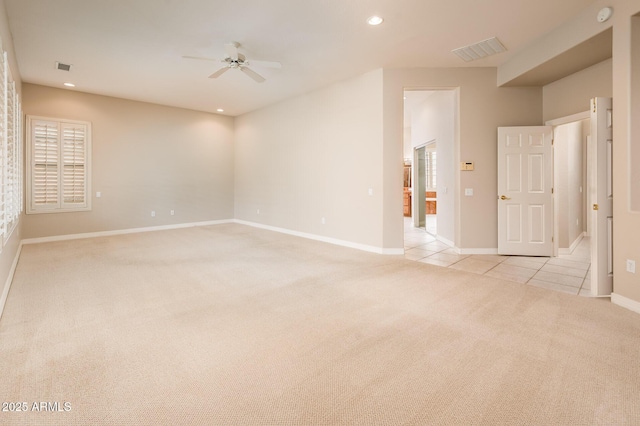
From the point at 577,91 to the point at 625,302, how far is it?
3.10 meters

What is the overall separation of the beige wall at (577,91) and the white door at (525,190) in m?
0.36

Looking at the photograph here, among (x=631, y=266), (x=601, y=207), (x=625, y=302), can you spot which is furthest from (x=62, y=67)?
(x=625, y=302)

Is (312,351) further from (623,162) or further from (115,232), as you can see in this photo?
(115,232)

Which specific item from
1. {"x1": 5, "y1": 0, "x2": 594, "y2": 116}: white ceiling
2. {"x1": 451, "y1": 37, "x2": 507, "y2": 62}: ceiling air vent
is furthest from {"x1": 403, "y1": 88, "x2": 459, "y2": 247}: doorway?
{"x1": 5, "y1": 0, "x2": 594, "y2": 116}: white ceiling

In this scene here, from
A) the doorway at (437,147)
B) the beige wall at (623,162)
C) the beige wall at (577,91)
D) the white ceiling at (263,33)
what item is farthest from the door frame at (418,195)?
the beige wall at (623,162)

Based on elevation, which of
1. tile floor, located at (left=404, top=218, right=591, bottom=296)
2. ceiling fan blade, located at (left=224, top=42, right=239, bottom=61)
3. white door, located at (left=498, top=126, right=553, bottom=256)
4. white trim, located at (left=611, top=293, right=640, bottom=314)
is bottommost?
white trim, located at (left=611, top=293, right=640, bottom=314)

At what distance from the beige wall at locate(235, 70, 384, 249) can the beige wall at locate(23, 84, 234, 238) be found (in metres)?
0.80

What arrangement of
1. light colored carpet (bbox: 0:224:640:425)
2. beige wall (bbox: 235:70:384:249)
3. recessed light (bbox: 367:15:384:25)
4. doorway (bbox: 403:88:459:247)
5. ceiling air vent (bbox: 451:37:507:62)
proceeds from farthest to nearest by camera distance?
doorway (bbox: 403:88:459:247) < beige wall (bbox: 235:70:384:249) < ceiling air vent (bbox: 451:37:507:62) < recessed light (bbox: 367:15:384:25) < light colored carpet (bbox: 0:224:640:425)

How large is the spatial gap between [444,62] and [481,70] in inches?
27.8

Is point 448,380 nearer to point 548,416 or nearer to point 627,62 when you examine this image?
point 548,416

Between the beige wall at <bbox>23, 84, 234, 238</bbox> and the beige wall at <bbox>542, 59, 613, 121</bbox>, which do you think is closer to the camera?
the beige wall at <bbox>542, 59, 613, 121</bbox>

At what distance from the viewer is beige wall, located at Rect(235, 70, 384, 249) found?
5.42 metres

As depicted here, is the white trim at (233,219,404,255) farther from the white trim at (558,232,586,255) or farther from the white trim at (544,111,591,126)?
the white trim at (544,111,591,126)

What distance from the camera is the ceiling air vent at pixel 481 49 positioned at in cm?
420
